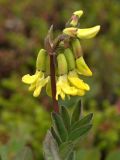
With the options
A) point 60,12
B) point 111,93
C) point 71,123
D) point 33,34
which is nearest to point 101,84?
point 111,93

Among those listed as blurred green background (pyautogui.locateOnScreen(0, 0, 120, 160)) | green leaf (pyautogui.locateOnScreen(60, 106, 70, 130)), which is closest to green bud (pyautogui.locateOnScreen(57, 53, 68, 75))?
green leaf (pyautogui.locateOnScreen(60, 106, 70, 130))

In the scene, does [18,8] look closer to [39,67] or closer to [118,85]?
[118,85]

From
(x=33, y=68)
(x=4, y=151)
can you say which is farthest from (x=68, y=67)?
(x=33, y=68)

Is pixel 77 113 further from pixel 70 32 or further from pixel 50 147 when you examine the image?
pixel 70 32

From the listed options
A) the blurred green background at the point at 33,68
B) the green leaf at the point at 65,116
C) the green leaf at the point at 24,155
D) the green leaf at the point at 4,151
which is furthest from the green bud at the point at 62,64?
the blurred green background at the point at 33,68

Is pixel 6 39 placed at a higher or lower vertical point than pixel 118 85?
Result: higher

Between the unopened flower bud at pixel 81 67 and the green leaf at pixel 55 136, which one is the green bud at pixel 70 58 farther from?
the green leaf at pixel 55 136
